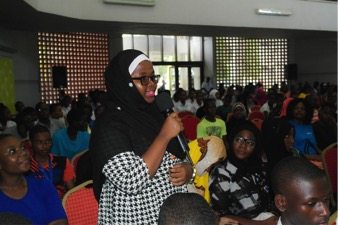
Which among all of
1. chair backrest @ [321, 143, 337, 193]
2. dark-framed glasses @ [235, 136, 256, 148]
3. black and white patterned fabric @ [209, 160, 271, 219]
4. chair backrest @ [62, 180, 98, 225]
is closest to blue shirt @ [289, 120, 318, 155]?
chair backrest @ [321, 143, 337, 193]

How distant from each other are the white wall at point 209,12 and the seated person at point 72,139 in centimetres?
282

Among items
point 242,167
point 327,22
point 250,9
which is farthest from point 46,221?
point 327,22

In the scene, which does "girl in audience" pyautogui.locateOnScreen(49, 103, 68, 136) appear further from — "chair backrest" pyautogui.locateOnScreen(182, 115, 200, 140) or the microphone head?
the microphone head

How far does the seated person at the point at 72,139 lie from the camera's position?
4801mm

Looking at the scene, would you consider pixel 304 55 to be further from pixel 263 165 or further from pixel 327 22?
pixel 263 165

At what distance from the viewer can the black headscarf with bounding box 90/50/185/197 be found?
1646 mm

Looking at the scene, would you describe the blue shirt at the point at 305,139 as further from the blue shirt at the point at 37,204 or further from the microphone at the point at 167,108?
the microphone at the point at 167,108

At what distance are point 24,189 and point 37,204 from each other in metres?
0.10

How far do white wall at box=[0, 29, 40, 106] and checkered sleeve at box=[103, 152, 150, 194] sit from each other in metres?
9.06

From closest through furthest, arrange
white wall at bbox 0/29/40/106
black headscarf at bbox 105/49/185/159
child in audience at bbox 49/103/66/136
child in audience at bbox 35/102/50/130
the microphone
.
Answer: black headscarf at bbox 105/49/185/159
the microphone
child in audience at bbox 35/102/50/130
child in audience at bbox 49/103/66/136
white wall at bbox 0/29/40/106

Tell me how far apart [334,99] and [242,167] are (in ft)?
20.9

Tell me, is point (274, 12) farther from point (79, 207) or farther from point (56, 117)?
point (79, 207)

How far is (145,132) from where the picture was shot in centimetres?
170

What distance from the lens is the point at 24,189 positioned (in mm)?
2260
